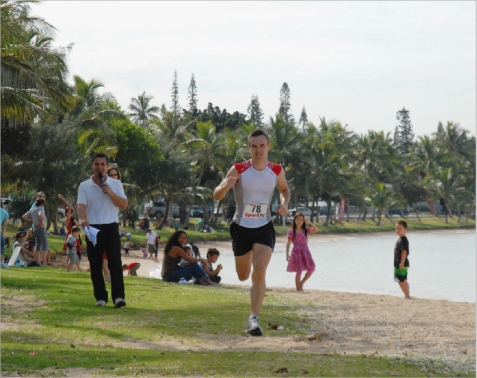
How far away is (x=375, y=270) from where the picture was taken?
124 ft

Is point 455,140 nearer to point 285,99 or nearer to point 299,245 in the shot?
point 285,99

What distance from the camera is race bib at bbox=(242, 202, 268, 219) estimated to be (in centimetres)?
770

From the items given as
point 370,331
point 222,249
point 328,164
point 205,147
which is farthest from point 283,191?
point 328,164

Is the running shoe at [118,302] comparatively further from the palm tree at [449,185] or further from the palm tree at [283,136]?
the palm tree at [449,185]

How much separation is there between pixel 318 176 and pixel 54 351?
61761mm

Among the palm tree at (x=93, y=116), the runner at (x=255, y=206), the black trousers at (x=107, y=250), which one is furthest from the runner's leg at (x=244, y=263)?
the palm tree at (x=93, y=116)

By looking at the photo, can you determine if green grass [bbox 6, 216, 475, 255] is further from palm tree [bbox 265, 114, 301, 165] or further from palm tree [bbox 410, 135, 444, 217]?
palm tree [bbox 265, 114, 301, 165]

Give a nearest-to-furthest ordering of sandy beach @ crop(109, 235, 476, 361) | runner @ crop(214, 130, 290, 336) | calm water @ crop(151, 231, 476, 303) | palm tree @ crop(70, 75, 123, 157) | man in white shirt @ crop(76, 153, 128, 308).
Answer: runner @ crop(214, 130, 290, 336), sandy beach @ crop(109, 235, 476, 361), man in white shirt @ crop(76, 153, 128, 308), calm water @ crop(151, 231, 476, 303), palm tree @ crop(70, 75, 123, 157)

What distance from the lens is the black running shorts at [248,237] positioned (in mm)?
7895

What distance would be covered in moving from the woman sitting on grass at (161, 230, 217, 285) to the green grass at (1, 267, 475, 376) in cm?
265

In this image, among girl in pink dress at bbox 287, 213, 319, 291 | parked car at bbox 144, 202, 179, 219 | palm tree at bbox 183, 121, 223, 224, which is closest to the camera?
girl in pink dress at bbox 287, 213, 319, 291

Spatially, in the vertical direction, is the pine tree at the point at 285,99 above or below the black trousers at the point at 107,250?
above

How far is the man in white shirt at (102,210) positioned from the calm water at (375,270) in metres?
15.5

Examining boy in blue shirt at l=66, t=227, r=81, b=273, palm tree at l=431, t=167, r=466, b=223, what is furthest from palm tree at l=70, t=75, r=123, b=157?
palm tree at l=431, t=167, r=466, b=223
